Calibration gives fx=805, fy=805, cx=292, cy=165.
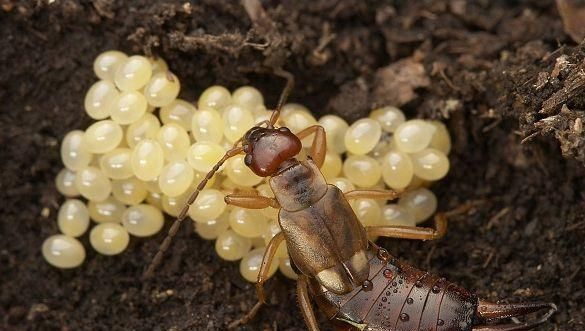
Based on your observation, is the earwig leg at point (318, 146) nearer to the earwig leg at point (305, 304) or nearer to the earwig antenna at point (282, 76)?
the earwig antenna at point (282, 76)

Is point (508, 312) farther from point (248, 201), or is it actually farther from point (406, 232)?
point (248, 201)

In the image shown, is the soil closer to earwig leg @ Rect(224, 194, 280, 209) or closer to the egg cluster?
the egg cluster

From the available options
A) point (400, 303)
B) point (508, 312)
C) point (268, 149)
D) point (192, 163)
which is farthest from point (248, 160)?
point (508, 312)

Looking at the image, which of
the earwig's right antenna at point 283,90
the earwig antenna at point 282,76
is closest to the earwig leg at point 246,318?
the earwig's right antenna at point 283,90

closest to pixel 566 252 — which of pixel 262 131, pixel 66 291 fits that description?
pixel 262 131

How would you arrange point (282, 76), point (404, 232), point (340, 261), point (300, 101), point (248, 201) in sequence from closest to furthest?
point (340, 261) < point (248, 201) < point (404, 232) < point (282, 76) < point (300, 101)

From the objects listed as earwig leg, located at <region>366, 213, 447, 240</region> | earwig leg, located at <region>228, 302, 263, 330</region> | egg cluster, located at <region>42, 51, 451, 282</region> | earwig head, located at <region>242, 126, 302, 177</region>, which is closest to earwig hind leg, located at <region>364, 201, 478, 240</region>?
earwig leg, located at <region>366, 213, 447, 240</region>
